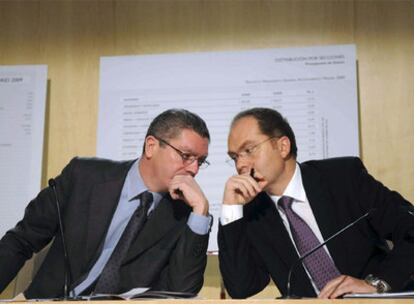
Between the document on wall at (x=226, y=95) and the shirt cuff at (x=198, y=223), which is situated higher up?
the document on wall at (x=226, y=95)

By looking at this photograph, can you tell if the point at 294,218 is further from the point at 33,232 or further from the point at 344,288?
the point at 33,232

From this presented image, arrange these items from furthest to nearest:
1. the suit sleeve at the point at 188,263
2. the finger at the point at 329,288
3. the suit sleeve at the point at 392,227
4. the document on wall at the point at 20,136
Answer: the document on wall at the point at 20,136 → the suit sleeve at the point at 188,263 → the suit sleeve at the point at 392,227 → the finger at the point at 329,288

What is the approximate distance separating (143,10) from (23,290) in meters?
1.66

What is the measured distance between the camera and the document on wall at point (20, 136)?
10.1 feet

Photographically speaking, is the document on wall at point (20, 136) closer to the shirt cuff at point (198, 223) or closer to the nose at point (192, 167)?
the nose at point (192, 167)

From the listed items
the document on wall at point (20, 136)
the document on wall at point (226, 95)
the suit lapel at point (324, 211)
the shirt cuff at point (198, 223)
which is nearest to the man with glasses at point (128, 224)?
the shirt cuff at point (198, 223)

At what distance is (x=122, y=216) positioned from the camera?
2.40 metres

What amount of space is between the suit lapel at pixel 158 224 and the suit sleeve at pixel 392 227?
707 millimetres

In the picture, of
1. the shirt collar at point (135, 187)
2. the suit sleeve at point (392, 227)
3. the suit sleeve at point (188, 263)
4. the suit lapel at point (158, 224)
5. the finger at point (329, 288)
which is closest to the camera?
the finger at point (329, 288)

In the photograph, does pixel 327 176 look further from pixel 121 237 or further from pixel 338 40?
pixel 338 40

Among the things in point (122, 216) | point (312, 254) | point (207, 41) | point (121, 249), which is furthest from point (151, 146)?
point (207, 41)

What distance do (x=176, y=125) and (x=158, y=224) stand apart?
0.41 m

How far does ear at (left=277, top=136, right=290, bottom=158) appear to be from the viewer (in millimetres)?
2439

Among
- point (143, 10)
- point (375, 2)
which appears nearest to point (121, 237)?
point (143, 10)
